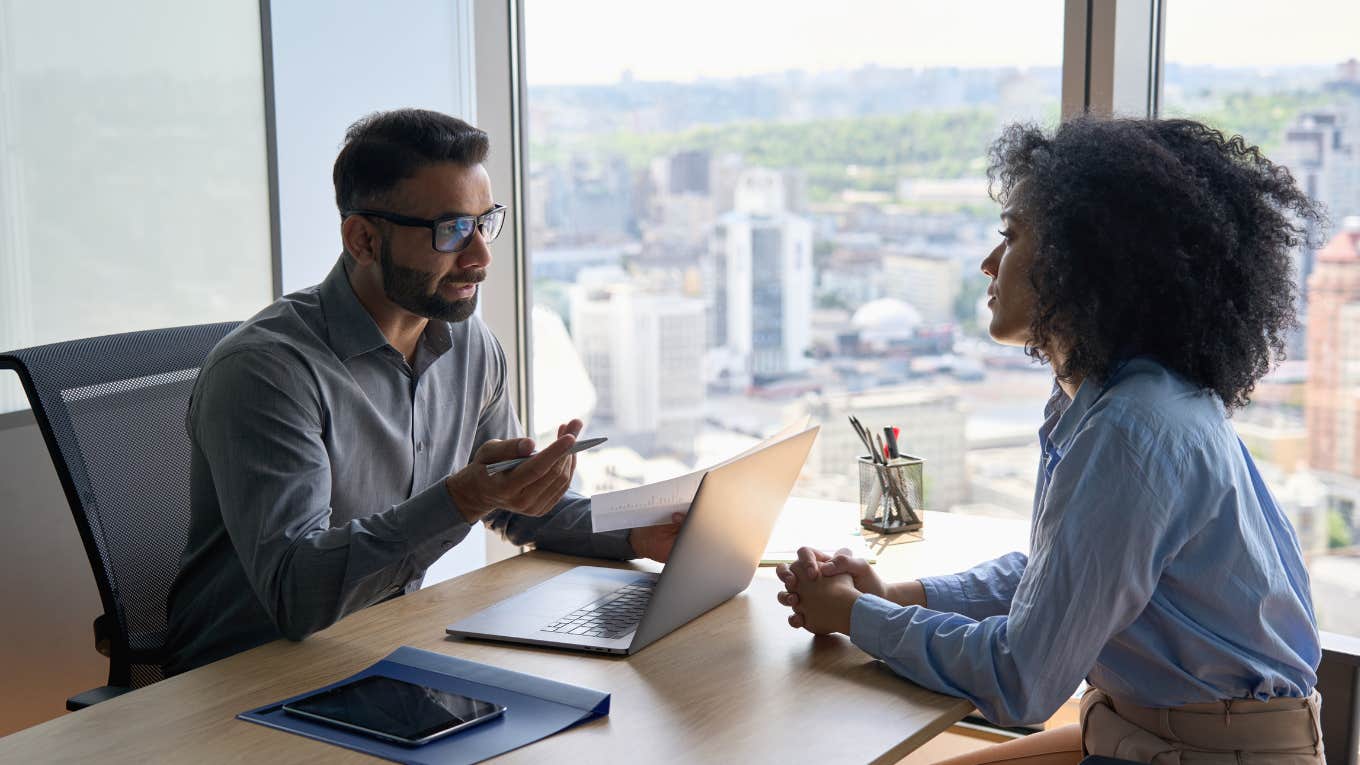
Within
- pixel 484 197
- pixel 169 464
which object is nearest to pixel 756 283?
pixel 484 197

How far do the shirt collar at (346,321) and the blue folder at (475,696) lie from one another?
1.82 ft

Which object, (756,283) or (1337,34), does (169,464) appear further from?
(1337,34)

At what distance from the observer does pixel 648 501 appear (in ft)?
5.10

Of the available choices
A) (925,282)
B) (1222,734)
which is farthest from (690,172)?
(1222,734)

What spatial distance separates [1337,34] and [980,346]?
921mm

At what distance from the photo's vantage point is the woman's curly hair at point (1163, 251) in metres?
1.40

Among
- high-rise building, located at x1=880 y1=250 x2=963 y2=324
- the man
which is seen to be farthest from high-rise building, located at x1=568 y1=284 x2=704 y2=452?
the man

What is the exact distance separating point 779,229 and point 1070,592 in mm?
1930

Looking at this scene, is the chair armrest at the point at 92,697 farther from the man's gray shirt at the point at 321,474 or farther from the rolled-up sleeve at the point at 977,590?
the rolled-up sleeve at the point at 977,590

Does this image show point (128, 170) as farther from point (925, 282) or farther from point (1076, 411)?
point (1076, 411)

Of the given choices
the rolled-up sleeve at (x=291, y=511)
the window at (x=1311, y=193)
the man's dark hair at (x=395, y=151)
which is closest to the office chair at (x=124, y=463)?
the rolled-up sleeve at (x=291, y=511)

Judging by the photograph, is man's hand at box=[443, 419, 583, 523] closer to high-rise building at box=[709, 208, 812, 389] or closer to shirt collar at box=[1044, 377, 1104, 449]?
shirt collar at box=[1044, 377, 1104, 449]

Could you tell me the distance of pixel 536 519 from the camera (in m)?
1.94

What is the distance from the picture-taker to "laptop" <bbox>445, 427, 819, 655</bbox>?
1.50 meters
